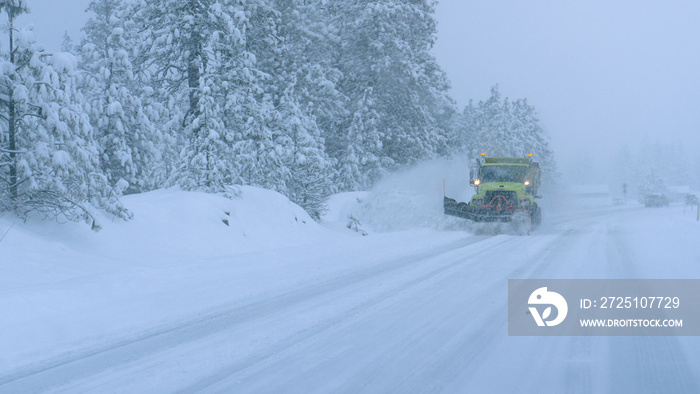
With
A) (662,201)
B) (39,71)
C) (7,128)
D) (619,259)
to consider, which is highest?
(39,71)

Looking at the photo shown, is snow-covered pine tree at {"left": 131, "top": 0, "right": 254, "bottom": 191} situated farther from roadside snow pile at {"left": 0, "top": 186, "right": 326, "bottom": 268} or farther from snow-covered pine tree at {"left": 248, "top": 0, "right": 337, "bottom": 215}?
snow-covered pine tree at {"left": 248, "top": 0, "right": 337, "bottom": 215}

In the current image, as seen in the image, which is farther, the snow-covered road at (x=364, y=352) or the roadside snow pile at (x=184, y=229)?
the roadside snow pile at (x=184, y=229)

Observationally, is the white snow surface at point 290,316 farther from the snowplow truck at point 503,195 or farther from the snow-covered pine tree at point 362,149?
the snow-covered pine tree at point 362,149

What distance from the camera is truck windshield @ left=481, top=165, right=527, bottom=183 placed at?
21891mm

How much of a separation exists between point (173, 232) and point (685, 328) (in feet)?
36.1

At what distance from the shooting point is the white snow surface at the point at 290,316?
15.4ft

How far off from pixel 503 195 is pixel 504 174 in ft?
5.46

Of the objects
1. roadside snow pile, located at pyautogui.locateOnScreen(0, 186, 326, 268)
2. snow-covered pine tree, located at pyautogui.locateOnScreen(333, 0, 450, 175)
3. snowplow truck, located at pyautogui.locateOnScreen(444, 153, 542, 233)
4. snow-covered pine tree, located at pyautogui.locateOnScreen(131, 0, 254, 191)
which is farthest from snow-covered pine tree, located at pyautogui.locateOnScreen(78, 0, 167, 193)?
snow-covered pine tree, located at pyautogui.locateOnScreen(333, 0, 450, 175)

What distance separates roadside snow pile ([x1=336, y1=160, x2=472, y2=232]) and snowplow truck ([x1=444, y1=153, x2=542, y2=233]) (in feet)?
2.79

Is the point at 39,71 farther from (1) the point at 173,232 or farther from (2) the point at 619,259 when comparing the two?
(2) the point at 619,259

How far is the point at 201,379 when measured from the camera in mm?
4617

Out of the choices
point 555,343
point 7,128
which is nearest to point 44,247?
point 7,128

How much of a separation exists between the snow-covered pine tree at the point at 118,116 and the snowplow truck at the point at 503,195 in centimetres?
1149

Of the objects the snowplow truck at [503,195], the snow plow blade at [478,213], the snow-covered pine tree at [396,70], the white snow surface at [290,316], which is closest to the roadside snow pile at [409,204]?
the snow plow blade at [478,213]
